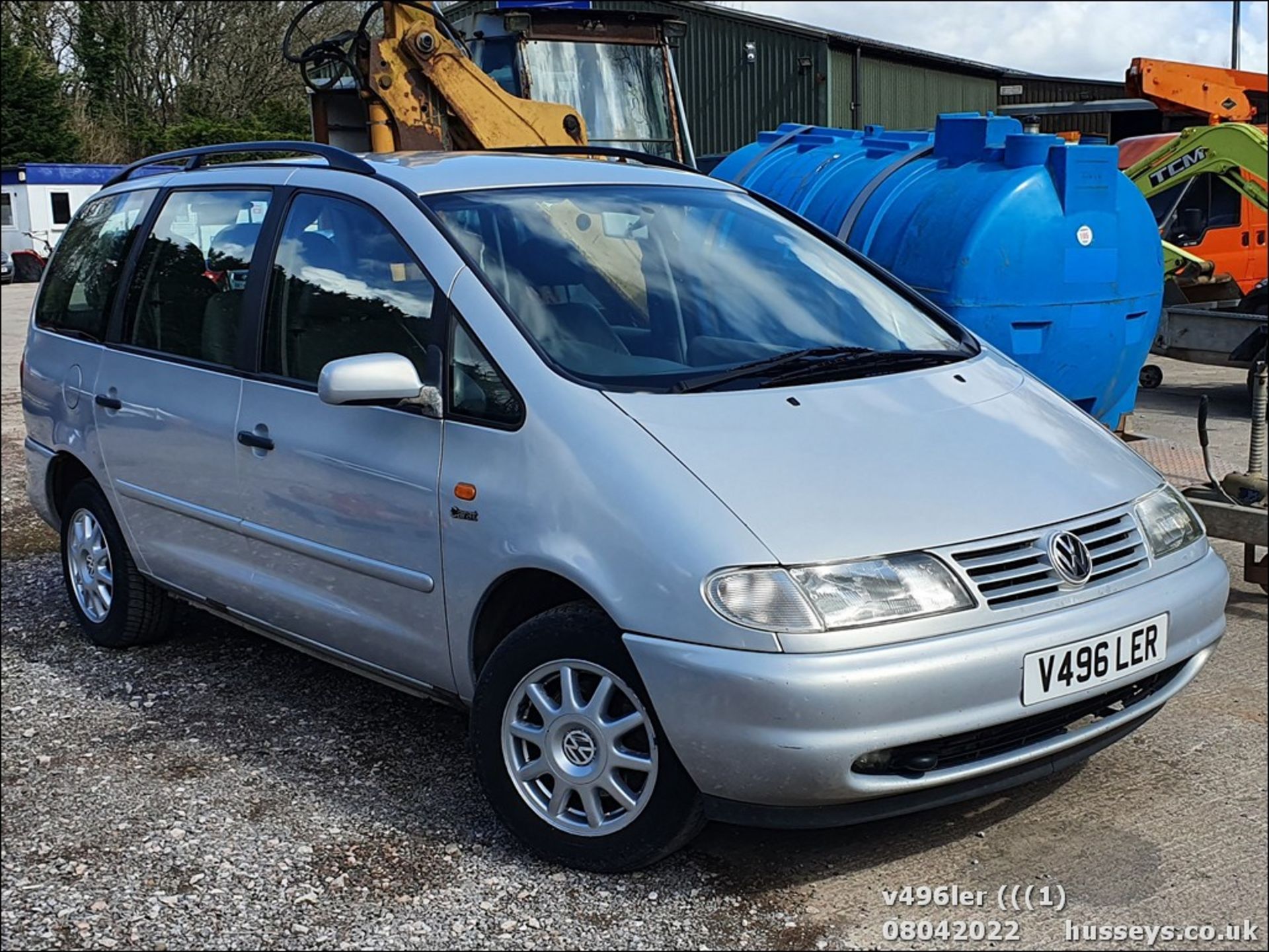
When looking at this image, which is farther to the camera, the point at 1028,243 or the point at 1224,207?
the point at 1224,207

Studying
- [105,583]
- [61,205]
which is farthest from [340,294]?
[61,205]

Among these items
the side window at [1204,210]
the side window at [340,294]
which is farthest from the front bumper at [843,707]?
the side window at [1204,210]

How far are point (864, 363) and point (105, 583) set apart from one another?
3193mm

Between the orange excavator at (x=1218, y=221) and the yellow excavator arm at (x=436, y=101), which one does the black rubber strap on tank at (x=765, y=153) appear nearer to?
the yellow excavator arm at (x=436, y=101)

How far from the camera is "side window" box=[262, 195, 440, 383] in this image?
4.06 meters

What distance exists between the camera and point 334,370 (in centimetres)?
377

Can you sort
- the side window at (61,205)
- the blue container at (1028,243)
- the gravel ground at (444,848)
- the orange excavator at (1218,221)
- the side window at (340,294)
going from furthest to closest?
the side window at (61,205), the orange excavator at (1218,221), the blue container at (1028,243), the side window at (340,294), the gravel ground at (444,848)

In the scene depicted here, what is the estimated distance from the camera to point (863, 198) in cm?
757

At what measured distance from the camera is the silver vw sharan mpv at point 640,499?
3195mm

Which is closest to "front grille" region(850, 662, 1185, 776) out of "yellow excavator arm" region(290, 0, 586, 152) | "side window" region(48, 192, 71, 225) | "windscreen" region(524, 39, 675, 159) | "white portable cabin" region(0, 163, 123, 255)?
"yellow excavator arm" region(290, 0, 586, 152)

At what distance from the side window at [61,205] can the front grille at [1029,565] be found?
34659 mm

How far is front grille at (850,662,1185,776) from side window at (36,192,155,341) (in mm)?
3581

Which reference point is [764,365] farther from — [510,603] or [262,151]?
[262,151]

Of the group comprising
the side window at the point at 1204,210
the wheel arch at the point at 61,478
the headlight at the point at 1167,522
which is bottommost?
the wheel arch at the point at 61,478
